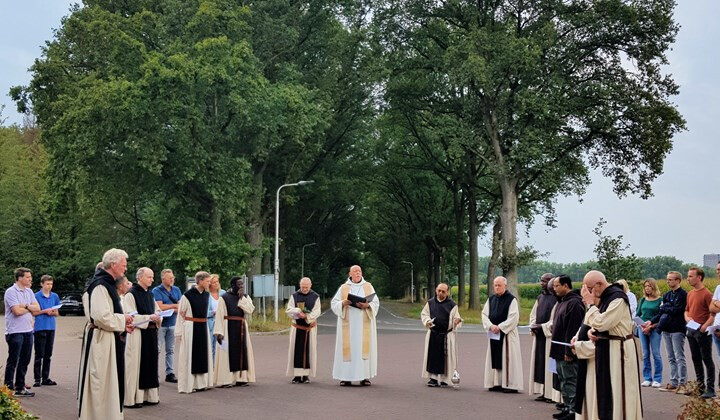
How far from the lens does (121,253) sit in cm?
1011

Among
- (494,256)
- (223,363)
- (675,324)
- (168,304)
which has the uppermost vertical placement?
(494,256)

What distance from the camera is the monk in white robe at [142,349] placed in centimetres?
1213

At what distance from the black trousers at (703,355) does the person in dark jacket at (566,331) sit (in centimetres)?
277

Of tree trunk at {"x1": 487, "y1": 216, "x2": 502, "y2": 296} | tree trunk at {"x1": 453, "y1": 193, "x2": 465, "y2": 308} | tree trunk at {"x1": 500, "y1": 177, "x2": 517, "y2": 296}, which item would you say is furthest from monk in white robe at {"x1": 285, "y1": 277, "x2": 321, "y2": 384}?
tree trunk at {"x1": 453, "y1": 193, "x2": 465, "y2": 308}

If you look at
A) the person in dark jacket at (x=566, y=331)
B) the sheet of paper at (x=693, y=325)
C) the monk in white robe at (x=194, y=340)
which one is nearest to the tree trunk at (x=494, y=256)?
the sheet of paper at (x=693, y=325)

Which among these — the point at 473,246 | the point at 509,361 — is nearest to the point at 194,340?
the point at 509,361

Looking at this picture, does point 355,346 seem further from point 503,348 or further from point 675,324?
point 675,324

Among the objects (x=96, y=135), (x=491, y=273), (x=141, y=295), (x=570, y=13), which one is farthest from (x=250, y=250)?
(x=141, y=295)

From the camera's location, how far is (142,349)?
1252cm

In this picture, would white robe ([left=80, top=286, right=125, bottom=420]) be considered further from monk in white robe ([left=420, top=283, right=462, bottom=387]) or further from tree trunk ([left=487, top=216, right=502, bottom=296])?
tree trunk ([left=487, top=216, right=502, bottom=296])

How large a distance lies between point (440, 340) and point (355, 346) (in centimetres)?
169

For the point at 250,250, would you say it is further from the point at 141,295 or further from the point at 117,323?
the point at 117,323

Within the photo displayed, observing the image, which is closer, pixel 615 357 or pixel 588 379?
pixel 615 357

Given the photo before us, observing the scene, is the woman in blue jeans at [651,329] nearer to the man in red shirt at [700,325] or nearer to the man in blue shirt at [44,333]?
the man in red shirt at [700,325]
